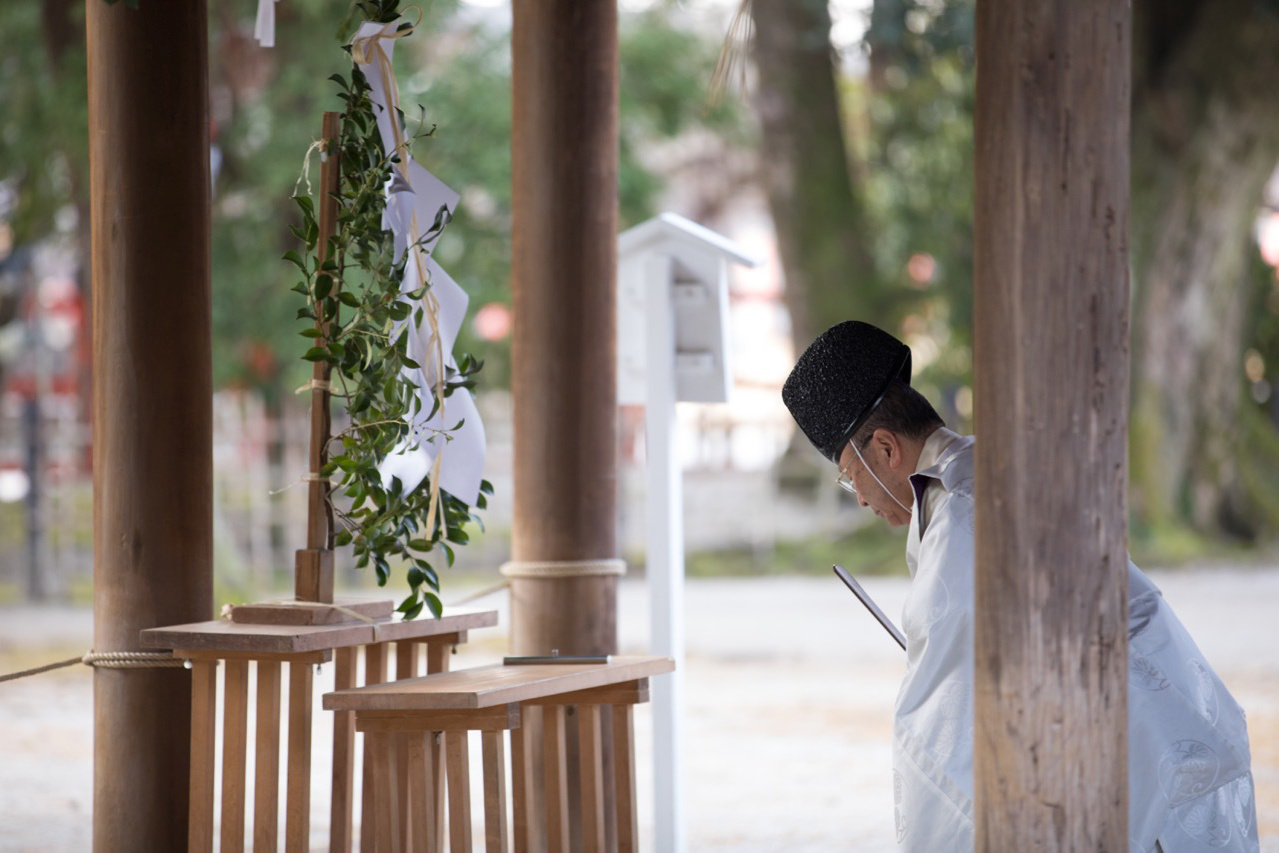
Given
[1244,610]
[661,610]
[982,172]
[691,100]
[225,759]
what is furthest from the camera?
[691,100]

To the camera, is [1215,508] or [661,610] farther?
[1215,508]

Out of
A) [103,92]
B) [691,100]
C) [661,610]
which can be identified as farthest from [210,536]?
[691,100]

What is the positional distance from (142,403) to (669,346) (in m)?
1.70

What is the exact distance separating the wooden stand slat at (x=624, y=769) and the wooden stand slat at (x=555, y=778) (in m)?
0.14

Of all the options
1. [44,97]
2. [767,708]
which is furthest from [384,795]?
[44,97]

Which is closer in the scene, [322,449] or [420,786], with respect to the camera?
[420,786]

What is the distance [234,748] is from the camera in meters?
2.66

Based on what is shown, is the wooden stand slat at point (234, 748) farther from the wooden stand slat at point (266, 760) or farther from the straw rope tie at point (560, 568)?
the straw rope tie at point (560, 568)

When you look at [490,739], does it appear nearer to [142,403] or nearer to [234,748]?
[234,748]

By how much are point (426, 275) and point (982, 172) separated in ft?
4.41

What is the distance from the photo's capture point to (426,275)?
2.92 m

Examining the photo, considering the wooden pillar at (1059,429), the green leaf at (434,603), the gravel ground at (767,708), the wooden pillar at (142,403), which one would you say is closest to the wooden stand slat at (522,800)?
the green leaf at (434,603)

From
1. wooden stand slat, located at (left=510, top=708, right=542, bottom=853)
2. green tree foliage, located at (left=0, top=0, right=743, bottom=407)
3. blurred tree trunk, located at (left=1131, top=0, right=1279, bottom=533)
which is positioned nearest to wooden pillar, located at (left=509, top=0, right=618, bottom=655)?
wooden stand slat, located at (left=510, top=708, right=542, bottom=853)

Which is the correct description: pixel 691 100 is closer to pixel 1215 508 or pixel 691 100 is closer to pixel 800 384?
pixel 1215 508
